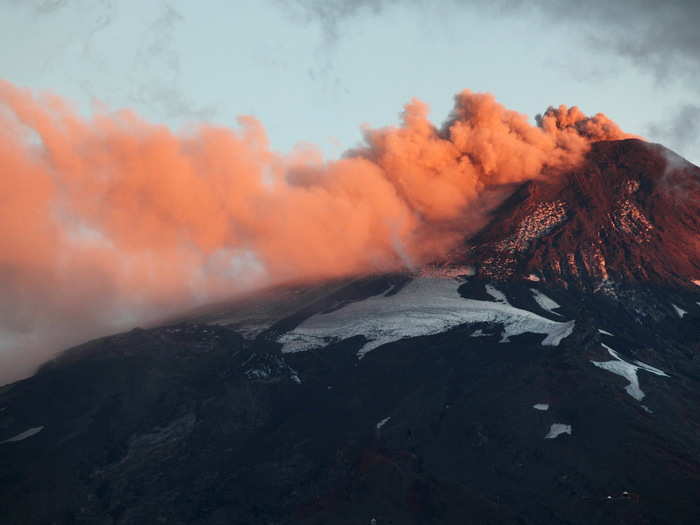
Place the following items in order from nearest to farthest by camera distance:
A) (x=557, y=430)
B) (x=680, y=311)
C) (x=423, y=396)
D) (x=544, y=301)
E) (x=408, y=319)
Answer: (x=557, y=430), (x=423, y=396), (x=408, y=319), (x=544, y=301), (x=680, y=311)

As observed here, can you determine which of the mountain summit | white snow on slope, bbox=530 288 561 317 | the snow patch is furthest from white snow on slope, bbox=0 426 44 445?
the mountain summit

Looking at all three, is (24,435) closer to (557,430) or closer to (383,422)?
(383,422)

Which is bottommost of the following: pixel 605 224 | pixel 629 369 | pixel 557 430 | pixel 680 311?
pixel 557 430

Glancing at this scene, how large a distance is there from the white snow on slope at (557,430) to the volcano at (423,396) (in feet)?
0.93

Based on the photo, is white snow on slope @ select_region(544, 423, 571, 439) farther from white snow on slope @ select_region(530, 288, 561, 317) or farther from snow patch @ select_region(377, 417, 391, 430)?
white snow on slope @ select_region(530, 288, 561, 317)

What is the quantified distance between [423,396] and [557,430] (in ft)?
57.3

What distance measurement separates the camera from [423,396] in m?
96.2

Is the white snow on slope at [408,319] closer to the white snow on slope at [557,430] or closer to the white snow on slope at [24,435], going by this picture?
the white snow on slope at [557,430]

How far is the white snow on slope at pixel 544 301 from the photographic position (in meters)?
126

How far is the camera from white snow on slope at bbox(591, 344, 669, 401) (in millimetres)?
92250

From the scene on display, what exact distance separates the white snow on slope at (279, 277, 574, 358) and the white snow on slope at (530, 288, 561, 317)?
16.0 ft

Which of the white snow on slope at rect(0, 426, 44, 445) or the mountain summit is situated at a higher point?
the mountain summit

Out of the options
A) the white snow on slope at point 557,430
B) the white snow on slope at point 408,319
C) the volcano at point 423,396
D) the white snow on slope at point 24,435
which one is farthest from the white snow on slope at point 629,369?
the white snow on slope at point 24,435

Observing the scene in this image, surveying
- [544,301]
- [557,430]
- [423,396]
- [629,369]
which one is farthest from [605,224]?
[557,430]
